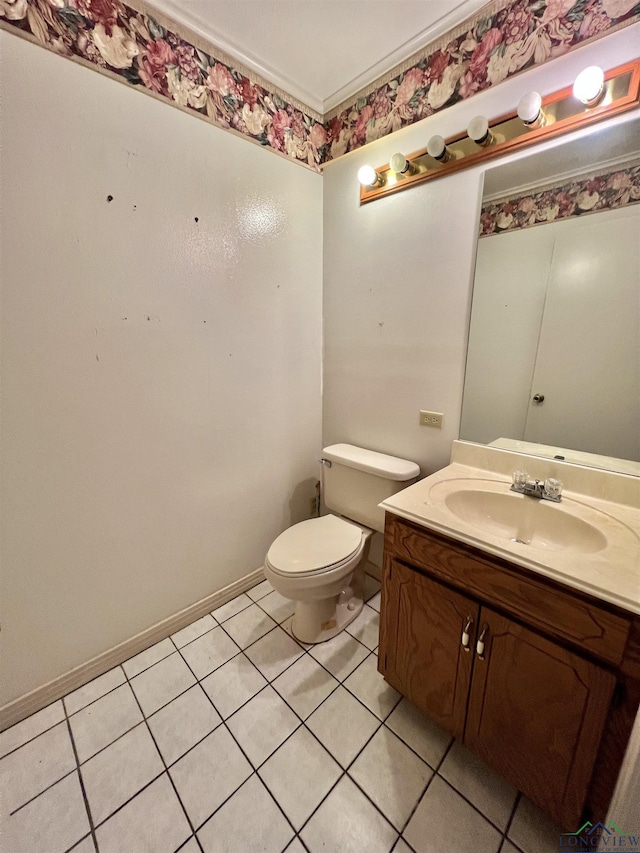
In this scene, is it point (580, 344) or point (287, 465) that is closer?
point (580, 344)

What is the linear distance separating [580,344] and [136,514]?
182 cm

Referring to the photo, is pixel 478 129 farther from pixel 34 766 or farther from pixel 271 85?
pixel 34 766

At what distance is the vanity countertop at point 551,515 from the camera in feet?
2.53

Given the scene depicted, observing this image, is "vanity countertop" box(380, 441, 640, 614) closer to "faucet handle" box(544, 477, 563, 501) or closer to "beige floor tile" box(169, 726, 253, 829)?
"faucet handle" box(544, 477, 563, 501)

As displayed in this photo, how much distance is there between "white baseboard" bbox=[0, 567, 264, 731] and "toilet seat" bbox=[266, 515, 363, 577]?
1.74 ft

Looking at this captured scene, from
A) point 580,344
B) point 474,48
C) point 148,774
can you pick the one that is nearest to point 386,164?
point 474,48

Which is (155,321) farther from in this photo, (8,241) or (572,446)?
(572,446)

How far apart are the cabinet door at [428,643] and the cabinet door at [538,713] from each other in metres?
0.05

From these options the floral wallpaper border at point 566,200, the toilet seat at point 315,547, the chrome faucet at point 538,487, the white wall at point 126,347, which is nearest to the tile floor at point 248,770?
the white wall at point 126,347

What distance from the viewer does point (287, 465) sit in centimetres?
195

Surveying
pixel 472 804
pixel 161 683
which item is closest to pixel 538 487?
pixel 472 804

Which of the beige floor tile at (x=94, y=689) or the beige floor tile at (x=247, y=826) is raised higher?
the beige floor tile at (x=94, y=689)

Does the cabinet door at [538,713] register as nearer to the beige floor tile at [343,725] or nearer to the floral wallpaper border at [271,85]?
the beige floor tile at [343,725]

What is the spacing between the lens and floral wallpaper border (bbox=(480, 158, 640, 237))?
1032mm
